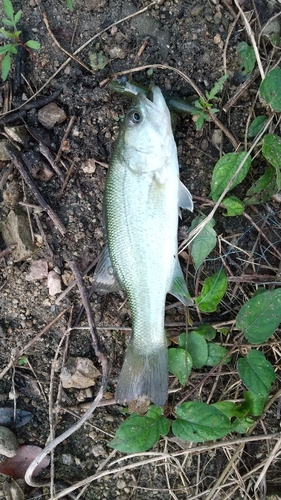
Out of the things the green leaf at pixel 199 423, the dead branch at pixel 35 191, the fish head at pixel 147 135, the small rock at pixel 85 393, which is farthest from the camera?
the small rock at pixel 85 393

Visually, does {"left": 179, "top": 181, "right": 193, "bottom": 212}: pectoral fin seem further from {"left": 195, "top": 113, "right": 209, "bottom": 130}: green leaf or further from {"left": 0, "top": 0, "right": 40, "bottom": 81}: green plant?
{"left": 0, "top": 0, "right": 40, "bottom": 81}: green plant

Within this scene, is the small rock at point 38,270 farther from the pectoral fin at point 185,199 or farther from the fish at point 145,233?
the pectoral fin at point 185,199

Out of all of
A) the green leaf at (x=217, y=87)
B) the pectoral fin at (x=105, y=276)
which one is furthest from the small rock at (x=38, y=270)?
the green leaf at (x=217, y=87)

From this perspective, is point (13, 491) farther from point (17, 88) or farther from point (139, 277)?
point (17, 88)

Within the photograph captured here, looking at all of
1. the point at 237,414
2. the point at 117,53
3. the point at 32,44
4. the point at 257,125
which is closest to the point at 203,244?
the point at 257,125

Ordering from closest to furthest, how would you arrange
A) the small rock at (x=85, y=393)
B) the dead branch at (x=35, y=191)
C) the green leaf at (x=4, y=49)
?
the green leaf at (x=4, y=49) → the dead branch at (x=35, y=191) → the small rock at (x=85, y=393)

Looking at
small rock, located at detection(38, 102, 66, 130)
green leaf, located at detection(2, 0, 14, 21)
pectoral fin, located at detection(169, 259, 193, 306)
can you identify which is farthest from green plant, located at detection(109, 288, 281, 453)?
green leaf, located at detection(2, 0, 14, 21)

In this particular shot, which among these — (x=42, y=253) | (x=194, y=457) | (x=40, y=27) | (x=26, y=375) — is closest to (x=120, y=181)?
(x=42, y=253)
